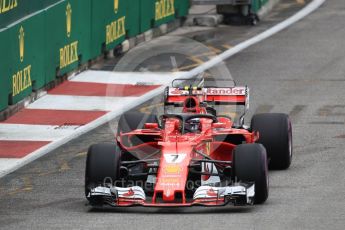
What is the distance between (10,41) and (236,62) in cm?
705

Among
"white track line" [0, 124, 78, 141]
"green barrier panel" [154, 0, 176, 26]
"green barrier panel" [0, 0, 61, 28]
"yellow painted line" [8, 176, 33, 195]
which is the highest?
"green barrier panel" [0, 0, 61, 28]

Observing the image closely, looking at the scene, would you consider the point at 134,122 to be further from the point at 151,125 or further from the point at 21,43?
the point at 21,43

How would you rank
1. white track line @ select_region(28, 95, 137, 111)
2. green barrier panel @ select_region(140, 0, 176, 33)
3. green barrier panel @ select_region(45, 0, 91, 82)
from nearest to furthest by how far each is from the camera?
white track line @ select_region(28, 95, 137, 111) → green barrier panel @ select_region(45, 0, 91, 82) → green barrier panel @ select_region(140, 0, 176, 33)

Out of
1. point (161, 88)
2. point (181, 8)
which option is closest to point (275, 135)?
point (161, 88)

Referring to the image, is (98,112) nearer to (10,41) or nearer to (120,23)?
(10,41)

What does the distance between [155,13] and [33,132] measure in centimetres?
1021

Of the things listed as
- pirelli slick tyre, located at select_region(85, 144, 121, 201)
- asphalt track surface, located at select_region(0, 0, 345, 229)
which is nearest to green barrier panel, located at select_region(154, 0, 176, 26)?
asphalt track surface, located at select_region(0, 0, 345, 229)

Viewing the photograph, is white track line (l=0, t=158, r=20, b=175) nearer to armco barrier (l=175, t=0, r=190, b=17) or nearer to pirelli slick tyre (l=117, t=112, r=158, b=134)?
pirelli slick tyre (l=117, t=112, r=158, b=134)

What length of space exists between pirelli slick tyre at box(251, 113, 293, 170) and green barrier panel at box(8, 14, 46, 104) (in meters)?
6.02

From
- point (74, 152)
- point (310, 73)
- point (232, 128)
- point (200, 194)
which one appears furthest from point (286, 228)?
point (310, 73)

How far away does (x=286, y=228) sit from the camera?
1441cm

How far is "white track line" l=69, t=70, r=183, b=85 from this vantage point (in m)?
26.2

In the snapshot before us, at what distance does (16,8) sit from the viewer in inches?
903

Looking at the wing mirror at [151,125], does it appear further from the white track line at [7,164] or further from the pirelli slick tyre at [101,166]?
the white track line at [7,164]
